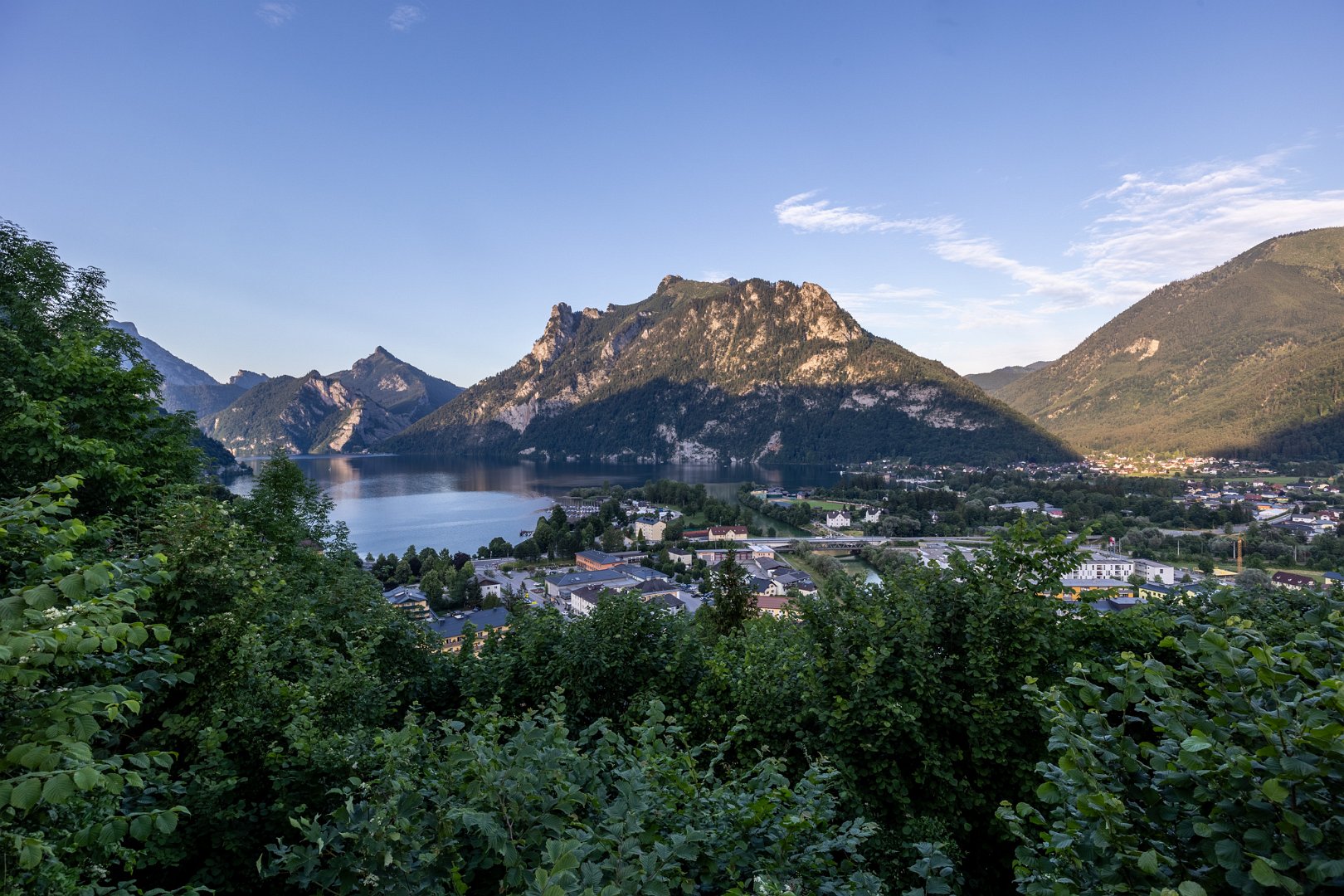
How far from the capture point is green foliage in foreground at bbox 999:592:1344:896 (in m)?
1.74

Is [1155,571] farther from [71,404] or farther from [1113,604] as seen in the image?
[71,404]

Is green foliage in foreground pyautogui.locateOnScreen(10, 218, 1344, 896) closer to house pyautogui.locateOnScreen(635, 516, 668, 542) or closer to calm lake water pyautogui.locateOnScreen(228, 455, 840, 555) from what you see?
calm lake water pyautogui.locateOnScreen(228, 455, 840, 555)

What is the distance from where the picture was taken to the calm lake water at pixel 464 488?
214 feet

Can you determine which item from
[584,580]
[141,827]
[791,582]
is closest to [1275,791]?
[141,827]

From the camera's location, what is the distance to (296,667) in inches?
249

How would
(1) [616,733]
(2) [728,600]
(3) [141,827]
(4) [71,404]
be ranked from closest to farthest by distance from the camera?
(3) [141,827]
(1) [616,733]
(4) [71,404]
(2) [728,600]

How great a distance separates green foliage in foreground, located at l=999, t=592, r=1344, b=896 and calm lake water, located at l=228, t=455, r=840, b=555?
23.4 meters

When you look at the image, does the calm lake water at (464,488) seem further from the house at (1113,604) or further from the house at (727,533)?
the house at (1113,604)

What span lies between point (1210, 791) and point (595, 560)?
49.9 meters

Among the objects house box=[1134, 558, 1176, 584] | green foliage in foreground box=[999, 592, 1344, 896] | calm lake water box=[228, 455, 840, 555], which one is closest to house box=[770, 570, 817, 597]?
house box=[1134, 558, 1176, 584]

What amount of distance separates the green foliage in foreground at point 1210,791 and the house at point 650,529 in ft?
200

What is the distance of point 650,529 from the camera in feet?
221

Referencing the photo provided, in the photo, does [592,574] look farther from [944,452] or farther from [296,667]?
[944,452]

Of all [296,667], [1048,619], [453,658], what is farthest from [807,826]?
[453,658]
